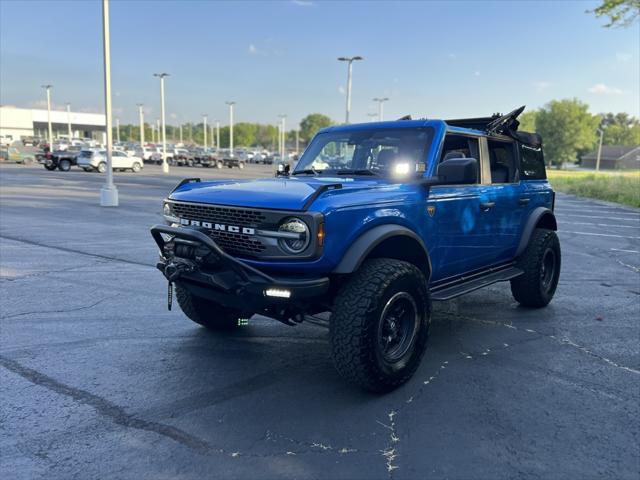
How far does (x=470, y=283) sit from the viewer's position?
500 cm

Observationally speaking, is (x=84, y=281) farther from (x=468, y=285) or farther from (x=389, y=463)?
(x=389, y=463)

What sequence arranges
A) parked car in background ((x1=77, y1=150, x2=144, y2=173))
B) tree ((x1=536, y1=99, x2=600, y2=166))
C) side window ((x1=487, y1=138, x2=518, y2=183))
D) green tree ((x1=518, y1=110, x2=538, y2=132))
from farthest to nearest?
green tree ((x1=518, y1=110, x2=538, y2=132)) → tree ((x1=536, y1=99, x2=600, y2=166)) → parked car in background ((x1=77, y1=150, x2=144, y2=173)) → side window ((x1=487, y1=138, x2=518, y2=183))

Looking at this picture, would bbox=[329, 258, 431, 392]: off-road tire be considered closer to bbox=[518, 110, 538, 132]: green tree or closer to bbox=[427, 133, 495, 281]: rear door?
bbox=[427, 133, 495, 281]: rear door

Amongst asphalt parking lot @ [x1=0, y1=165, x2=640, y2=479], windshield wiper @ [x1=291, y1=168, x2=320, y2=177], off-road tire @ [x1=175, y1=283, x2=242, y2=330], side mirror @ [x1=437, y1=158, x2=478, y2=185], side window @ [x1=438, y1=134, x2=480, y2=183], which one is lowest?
asphalt parking lot @ [x1=0, y1=165, x2=640, y2=479]

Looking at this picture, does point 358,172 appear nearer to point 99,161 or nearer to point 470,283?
point 470,283

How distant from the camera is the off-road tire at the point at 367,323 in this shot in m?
3.52

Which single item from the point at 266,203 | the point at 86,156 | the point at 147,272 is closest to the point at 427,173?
the point at 266,203

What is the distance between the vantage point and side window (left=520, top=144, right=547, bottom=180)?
605cm

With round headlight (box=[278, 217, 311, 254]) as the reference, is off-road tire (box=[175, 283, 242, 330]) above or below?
below

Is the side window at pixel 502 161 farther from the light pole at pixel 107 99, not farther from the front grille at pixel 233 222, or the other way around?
the light pole at pixel 107 99

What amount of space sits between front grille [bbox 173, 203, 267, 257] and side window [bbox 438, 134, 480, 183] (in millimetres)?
1922

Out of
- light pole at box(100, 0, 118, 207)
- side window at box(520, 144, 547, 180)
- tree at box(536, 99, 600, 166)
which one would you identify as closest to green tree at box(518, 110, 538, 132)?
tree at box(536, 99, 600, 166)

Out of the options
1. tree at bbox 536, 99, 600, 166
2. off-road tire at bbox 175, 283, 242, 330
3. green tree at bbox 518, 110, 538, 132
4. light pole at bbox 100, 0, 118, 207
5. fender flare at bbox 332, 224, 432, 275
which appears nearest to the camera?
fender flare at bbox 332, 224, 432, 275

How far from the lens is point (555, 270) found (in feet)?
20.8
